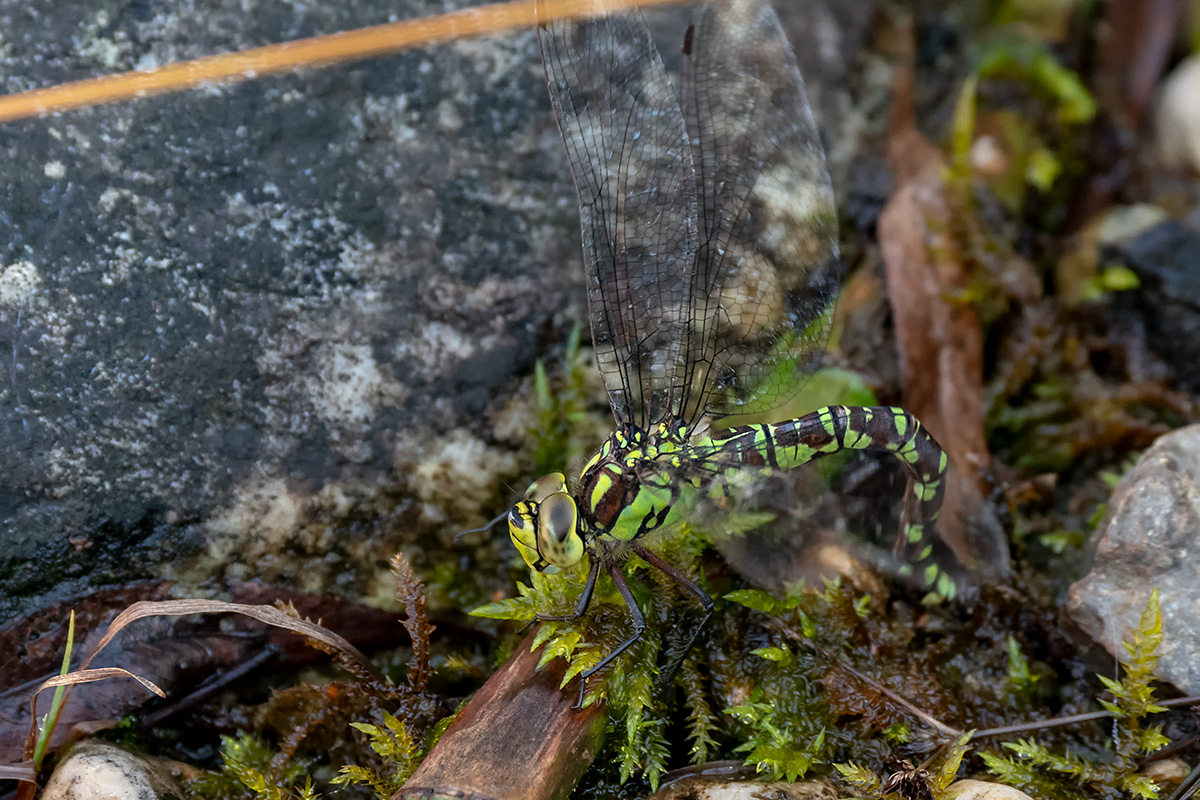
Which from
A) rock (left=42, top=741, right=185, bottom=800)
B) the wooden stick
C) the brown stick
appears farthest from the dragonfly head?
the wooden stick

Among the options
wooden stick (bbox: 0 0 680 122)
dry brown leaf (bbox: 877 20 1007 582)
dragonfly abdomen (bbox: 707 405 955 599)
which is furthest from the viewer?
dry brown leaf (bbox: 877 20 1007 582)

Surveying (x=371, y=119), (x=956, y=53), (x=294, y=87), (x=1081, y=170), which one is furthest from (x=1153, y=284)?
(x=294, y=87)

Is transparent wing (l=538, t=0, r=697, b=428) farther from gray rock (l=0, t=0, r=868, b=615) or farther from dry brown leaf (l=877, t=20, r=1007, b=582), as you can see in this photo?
dry brown leaf (l=877, t=20, r=1007, b=582)

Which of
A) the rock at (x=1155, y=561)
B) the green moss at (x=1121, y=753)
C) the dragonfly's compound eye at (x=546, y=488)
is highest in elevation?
the dragonfly's compound eye at (x=546, y=488)

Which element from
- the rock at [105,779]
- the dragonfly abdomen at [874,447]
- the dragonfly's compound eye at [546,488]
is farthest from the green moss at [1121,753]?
the rock at [105,779]

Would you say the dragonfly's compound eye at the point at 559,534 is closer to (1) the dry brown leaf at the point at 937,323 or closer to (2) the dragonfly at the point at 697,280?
(2) the dragonfly at the point at 697,280

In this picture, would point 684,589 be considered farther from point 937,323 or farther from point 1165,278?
point 1165,278
